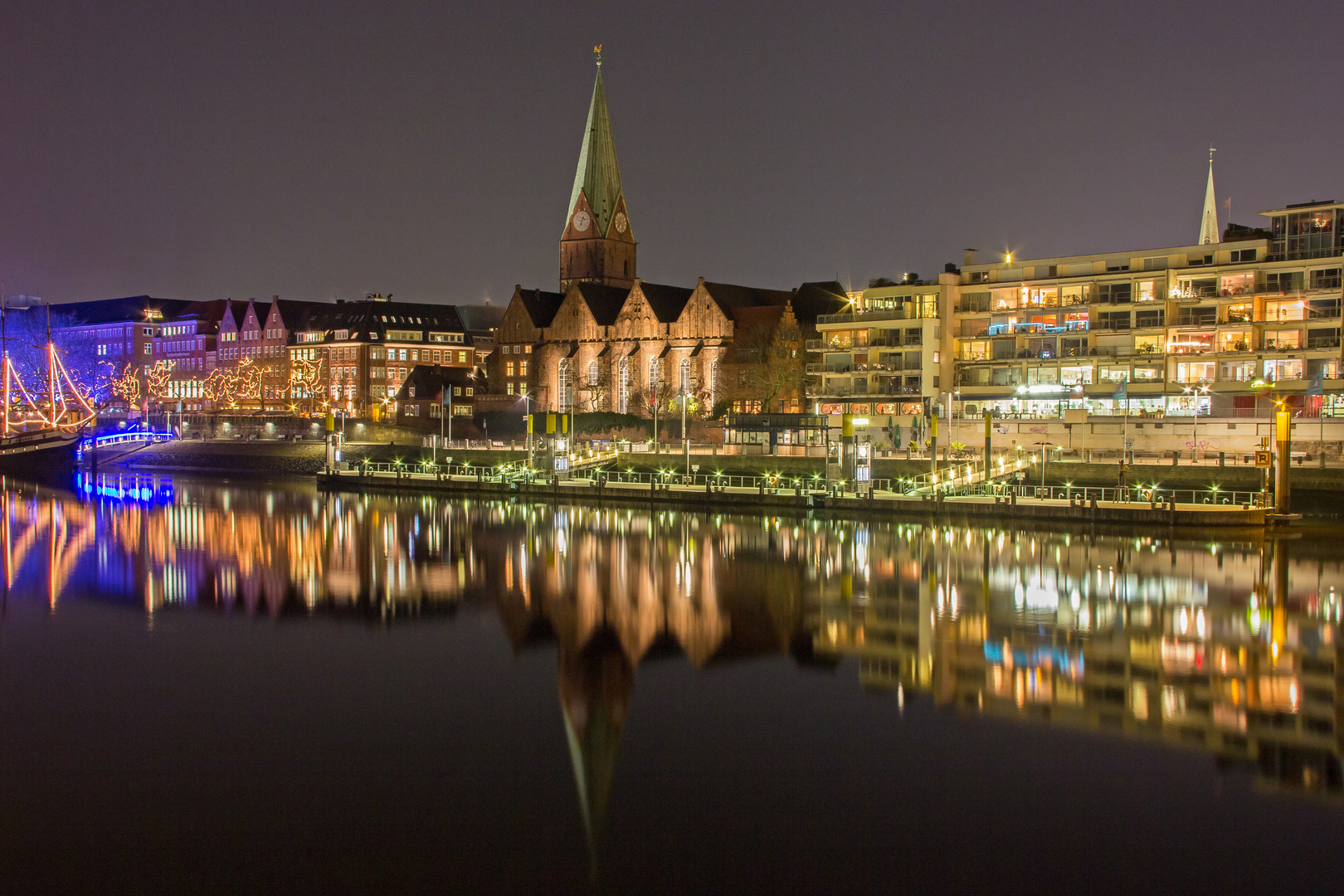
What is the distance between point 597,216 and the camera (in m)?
117

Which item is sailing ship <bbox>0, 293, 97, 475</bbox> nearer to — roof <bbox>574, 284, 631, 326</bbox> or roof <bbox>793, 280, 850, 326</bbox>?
roof <bbox>574, 284, 631, 326</bbox>

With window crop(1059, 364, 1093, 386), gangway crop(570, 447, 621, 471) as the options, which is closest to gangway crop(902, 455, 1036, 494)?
window crop(1059, 364, 1093, 386)

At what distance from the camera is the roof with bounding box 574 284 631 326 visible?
106 metres

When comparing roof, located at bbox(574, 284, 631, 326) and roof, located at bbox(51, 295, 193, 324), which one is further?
roof, located at bbox(51, 295, 193, 324)

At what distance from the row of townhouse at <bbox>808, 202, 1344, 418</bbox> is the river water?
2706 centimetres

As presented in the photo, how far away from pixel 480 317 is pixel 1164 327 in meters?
89.5

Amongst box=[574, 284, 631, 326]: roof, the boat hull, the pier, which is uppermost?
box=[574, 284, 631, 326]: roof

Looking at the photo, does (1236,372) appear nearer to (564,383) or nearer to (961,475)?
(961,475)

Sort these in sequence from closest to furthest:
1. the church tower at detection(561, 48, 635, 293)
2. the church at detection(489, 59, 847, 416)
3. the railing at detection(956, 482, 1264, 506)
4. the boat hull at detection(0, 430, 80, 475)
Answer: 1. the railing at detection(956, 482, 1264, 506)
2. the boat hull at detection(0, 430, 80, 475)
3. the church at detection(489, 59, 847, 416)
4. the church tower at detection(561, 48, 635, 293)

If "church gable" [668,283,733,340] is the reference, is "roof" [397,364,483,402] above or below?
below

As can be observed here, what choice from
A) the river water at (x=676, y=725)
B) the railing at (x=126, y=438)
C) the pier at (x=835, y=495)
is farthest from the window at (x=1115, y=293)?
the railing at (x=126, y=438)

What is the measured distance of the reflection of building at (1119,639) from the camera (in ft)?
64.3

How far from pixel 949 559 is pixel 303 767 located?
25.1 meters

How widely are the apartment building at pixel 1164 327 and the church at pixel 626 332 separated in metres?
16.2
